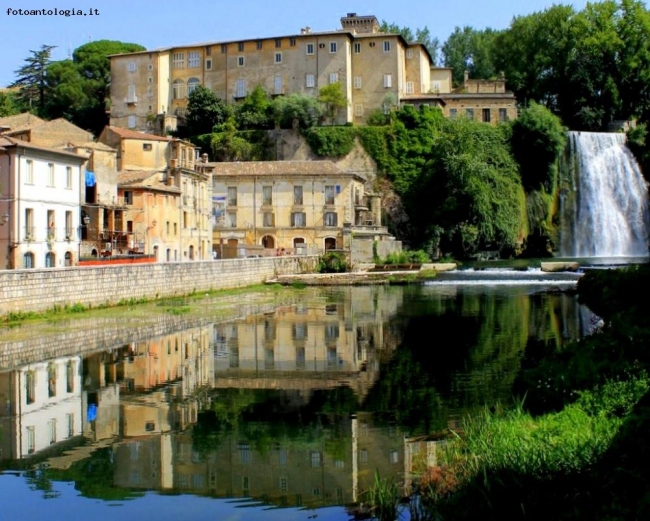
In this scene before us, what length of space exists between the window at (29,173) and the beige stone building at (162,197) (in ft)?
31.1

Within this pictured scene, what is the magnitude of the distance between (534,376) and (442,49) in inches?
3443

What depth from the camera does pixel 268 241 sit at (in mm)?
59406

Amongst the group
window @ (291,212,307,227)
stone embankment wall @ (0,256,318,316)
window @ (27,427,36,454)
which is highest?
window @ (291,212,307,227)

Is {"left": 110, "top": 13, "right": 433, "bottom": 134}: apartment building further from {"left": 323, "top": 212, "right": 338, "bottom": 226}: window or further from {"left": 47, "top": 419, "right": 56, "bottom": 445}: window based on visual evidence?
{"left": 47, "top": 419, "right": 56, "bottom": 445}: window

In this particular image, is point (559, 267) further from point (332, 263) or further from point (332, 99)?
point (332, 99)

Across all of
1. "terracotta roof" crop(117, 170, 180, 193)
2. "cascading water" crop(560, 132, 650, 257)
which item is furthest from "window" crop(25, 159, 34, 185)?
"cascading water" crop(560, 132, 650, 257)

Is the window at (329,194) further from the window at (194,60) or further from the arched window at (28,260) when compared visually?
the arched window at (28,260)

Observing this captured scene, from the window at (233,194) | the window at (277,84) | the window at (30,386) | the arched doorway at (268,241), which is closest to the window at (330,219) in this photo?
the arched doorway at (268,241)

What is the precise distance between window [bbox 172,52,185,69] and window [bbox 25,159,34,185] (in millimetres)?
39146

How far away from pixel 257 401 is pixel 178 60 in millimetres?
62957

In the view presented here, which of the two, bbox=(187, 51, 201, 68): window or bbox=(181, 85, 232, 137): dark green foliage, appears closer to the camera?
bbox=(181, 85, 232, 137): dark green foliage

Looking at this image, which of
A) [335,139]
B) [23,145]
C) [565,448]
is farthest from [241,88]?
[565,448]

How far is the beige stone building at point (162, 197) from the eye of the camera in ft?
153

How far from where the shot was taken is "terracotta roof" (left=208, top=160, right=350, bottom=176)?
58.3 meters
